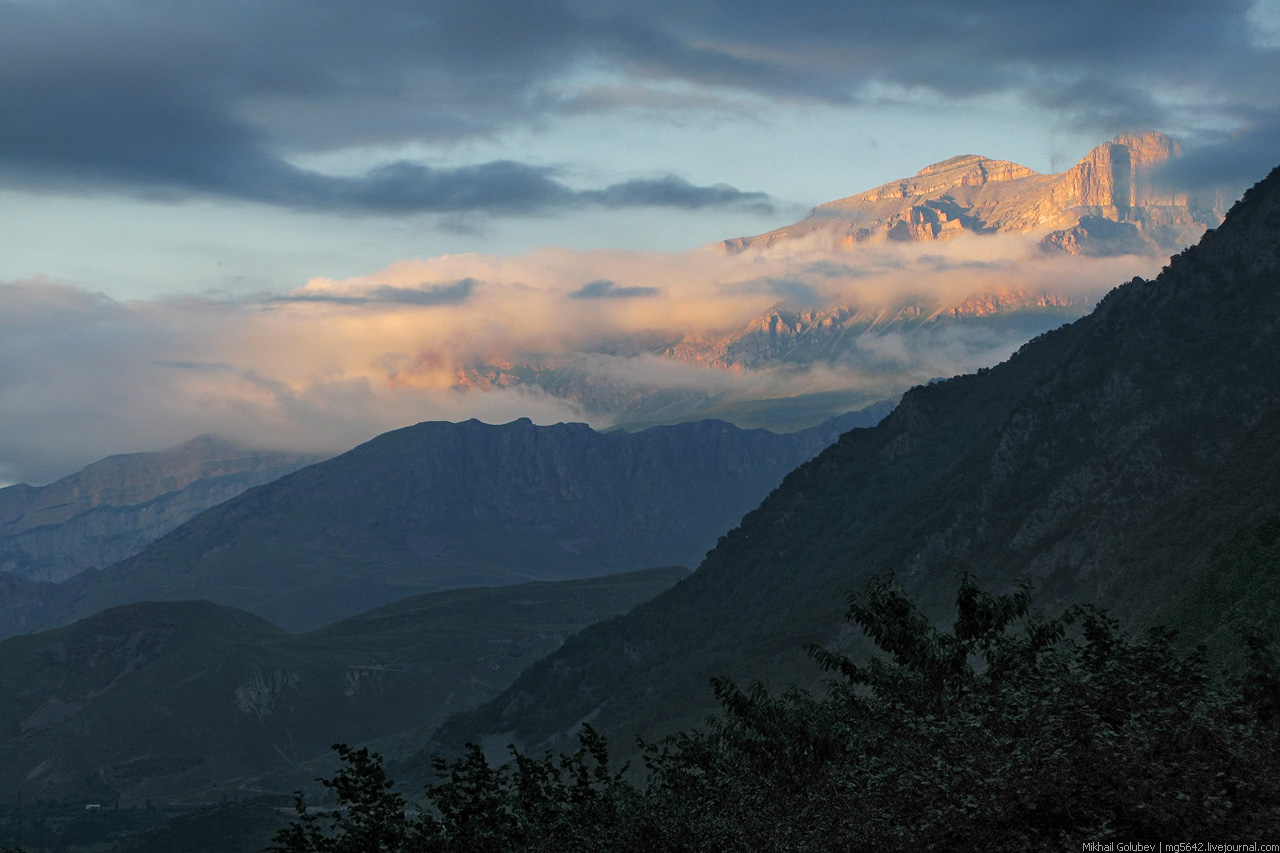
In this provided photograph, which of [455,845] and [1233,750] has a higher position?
[1233,750]

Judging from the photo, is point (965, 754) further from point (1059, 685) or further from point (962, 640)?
point (962, 640)

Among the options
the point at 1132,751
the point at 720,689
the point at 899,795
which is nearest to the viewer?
the point at 1132,751

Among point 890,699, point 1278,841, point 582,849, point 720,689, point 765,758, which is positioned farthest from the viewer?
point 720,689

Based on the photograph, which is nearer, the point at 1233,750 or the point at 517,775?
the point at 1233,750

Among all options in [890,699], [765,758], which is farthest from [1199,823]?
[765,758]

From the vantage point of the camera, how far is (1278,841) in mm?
47719

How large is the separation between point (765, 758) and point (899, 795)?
3584 centimetres

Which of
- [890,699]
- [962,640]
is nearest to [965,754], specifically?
[890,699]

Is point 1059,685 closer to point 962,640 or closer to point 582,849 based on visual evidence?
point 962,640

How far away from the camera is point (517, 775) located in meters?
88.2

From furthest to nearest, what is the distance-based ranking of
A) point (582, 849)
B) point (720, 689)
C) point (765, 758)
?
point (720, 689) → point (765, 758) → point (582, 849)

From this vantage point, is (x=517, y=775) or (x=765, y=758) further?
(x=765, y=758)

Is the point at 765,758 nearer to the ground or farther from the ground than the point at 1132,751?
nearer to the ground

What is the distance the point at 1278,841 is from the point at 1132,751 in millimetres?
8180
